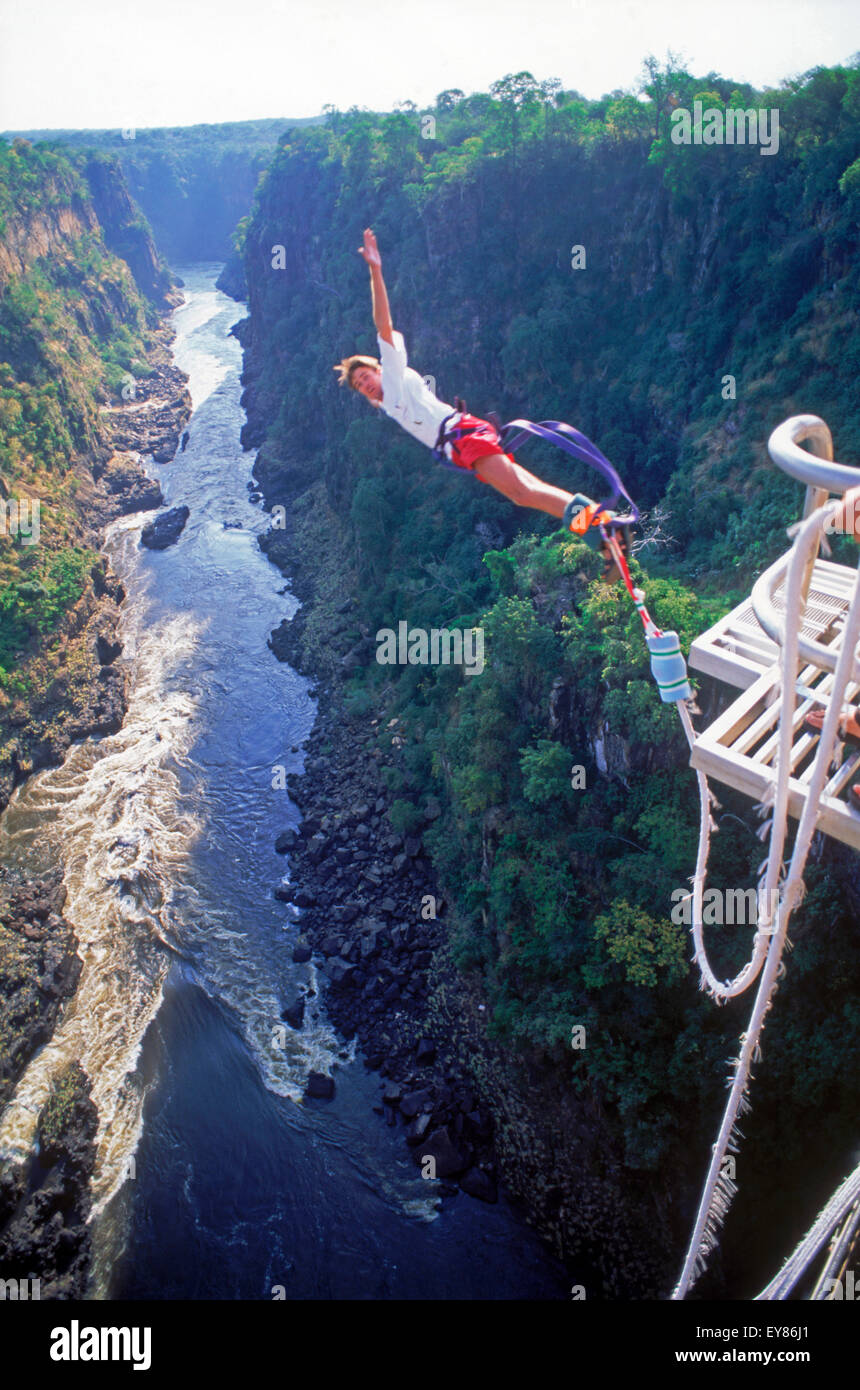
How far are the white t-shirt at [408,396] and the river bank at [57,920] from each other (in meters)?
15.7

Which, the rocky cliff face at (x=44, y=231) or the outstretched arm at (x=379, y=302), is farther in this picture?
the rocky cliff face at (x=44, y=231)

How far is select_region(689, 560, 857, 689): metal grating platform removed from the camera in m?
6.00

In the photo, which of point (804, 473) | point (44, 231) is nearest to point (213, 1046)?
point (804, 473)

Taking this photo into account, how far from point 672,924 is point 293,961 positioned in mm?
9042

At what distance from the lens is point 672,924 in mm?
14164

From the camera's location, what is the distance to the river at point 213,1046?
47.3ft

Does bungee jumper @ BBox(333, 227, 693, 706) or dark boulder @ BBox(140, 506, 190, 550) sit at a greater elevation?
bungee jumper @ BBox(333, 227, 693, 706)

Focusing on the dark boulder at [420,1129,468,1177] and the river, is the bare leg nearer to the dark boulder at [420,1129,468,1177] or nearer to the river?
the dark boulder at [420,1129,468,1177]

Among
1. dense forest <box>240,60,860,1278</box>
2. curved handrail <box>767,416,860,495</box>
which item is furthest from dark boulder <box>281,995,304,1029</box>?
curved handrail <box>767,416,860,495</box>

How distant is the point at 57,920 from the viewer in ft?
65.5

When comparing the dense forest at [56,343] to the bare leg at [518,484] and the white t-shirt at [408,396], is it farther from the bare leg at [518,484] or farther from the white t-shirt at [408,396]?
the bare leg at [518,484]

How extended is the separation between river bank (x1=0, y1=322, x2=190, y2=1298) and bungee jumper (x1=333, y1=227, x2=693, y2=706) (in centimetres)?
1571

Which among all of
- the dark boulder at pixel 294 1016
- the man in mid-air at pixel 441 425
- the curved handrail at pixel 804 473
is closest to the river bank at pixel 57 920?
the dark boulder at pixel 294 1016

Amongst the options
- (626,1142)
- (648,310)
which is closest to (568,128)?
(648,310)
